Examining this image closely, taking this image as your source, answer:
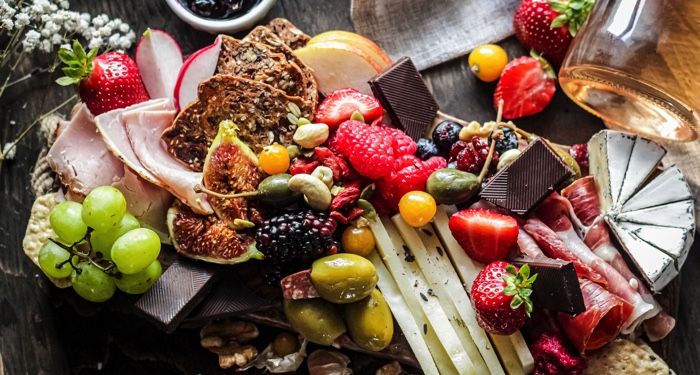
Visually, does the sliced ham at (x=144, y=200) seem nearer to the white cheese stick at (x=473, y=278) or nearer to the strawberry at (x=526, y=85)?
the white cheese stick at (x=473, y=278)

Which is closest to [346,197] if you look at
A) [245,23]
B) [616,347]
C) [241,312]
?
[241,312]

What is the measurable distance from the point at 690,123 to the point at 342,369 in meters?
1.29

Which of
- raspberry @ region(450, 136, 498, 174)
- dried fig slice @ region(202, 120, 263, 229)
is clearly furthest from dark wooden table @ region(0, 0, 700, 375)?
dried fig slice @ region(202, 120, 263, 229)

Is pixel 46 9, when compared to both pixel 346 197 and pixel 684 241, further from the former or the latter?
pixel 684 241

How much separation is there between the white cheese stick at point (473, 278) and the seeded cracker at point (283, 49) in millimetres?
537

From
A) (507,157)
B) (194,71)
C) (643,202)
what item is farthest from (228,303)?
(643,202)

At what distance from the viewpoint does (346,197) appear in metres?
2.42

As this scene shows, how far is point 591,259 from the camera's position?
2518mm

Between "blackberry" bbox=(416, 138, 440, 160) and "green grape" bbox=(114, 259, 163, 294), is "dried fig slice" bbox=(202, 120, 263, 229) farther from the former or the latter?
"blackberry" bbox=(416, 138, 440, 160)

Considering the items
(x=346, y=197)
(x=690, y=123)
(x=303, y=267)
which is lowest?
(x=303, y=267)

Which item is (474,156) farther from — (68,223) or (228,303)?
(68,223)

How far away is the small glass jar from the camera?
88.7 inches

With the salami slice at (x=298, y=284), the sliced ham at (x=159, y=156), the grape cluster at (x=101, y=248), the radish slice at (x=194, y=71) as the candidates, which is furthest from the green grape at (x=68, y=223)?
the salami slice at (x=298, y=284)

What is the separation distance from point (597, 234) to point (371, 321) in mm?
763
